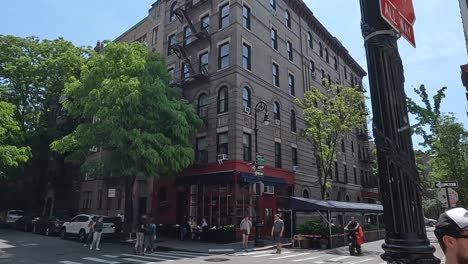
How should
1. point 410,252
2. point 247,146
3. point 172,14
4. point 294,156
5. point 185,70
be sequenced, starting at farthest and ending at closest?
point 172,14
point 294,156
point 185,70
point 247,146
point 410,252

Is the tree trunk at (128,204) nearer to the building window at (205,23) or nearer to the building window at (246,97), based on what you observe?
the building window at (246,97)

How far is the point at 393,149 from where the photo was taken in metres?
2.35

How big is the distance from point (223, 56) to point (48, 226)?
18.6 meters

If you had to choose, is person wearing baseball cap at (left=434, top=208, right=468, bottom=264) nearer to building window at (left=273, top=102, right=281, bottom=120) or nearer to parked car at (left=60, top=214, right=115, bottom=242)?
parked car at (left=60, top=214, right=115, bottom=242)

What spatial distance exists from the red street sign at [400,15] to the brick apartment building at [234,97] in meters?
21.0

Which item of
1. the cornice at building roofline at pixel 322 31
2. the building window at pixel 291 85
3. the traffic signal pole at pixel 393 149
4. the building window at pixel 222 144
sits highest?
the cornice at building roofline at pixel 322 31

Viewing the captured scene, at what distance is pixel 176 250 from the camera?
763 inches

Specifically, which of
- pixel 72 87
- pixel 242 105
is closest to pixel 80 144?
pixel 72 87

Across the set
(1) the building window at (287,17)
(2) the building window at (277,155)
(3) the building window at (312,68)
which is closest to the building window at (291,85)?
(3) the building window at (312,68)

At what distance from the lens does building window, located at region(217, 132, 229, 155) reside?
25.2m

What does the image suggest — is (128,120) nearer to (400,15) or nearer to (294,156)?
(294,156)

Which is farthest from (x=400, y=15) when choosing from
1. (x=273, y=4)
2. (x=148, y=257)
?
(x=273, y=4)

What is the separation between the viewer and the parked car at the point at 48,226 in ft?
90.8

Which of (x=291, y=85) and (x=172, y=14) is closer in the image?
(x=291, y=85)
